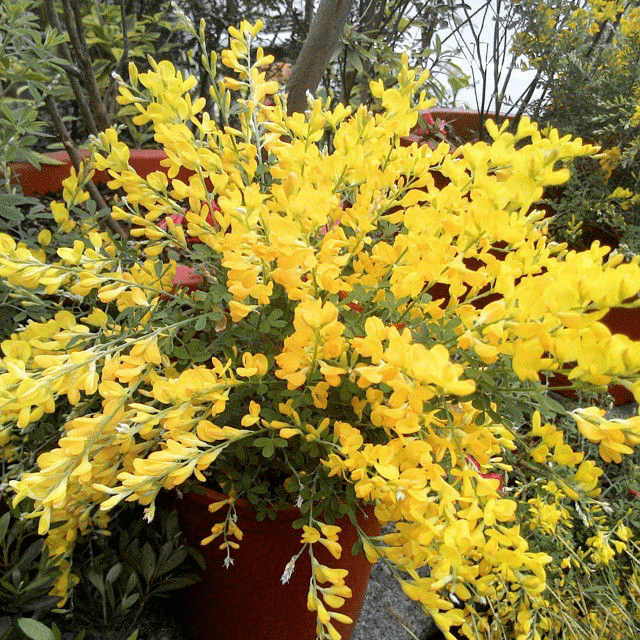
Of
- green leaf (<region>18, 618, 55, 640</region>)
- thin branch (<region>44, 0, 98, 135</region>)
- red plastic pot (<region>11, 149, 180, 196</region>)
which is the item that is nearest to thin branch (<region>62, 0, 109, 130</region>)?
thin branch (<region>44, 0, 98, 135</region>)

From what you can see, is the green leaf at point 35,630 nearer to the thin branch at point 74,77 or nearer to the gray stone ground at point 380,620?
the gray stone ground at point 380,620

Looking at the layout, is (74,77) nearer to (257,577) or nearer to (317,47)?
(317,47)

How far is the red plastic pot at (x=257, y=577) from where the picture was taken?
898 millimetres

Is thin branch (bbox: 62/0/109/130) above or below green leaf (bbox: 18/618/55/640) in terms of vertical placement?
above

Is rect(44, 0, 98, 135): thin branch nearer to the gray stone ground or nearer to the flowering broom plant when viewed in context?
the flowering broom plant

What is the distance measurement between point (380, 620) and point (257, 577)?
0.42m

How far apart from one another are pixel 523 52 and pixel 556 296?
2.27 metres

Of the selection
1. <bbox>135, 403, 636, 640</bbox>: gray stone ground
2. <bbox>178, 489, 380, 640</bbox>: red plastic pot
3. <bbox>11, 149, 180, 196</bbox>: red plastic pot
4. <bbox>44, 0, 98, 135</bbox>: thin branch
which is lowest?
<bbox>135, 403, 636, 640</bbox>: gray stone ground

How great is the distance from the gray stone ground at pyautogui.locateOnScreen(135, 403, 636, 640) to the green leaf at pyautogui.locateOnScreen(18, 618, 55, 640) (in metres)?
0.38

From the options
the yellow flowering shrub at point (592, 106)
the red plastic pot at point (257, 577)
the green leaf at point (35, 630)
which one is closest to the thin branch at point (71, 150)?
the red plastic pot at point (257, 577)

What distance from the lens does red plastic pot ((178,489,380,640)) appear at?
2.95ft

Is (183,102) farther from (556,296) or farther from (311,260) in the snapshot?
(556,296)

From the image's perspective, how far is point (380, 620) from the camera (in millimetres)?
1229

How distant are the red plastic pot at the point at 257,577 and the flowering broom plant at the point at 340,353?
0.10 feet
